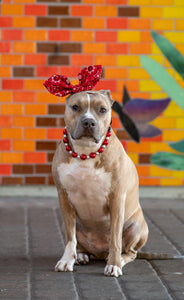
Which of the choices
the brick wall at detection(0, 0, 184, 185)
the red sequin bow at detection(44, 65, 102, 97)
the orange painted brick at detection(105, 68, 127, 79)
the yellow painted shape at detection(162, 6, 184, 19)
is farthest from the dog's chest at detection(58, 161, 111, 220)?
the yellow painted shape at detection(162, 6, 184, 19)

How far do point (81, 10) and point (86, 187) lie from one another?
3531 millimetres

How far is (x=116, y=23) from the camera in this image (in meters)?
7.70

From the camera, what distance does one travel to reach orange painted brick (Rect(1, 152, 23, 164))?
7660 millimetres

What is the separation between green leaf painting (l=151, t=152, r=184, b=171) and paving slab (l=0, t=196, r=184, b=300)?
1.00 meters

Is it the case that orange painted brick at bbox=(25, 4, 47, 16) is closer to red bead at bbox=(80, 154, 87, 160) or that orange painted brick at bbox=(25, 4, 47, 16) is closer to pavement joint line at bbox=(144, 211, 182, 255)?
pavement joint line at bbox=(144, 211, 182, 255)

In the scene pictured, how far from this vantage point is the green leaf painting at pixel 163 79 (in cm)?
767

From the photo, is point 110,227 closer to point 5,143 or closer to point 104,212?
point 104,212

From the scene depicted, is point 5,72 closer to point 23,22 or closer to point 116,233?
point 23,22

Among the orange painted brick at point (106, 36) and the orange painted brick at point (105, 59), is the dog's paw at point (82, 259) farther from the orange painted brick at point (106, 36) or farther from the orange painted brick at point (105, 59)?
the orange painted brick at point (106, 36)

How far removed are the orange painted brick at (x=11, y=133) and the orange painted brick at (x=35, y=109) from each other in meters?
0.23

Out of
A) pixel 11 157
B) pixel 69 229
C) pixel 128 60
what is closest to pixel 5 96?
pixel 11 157

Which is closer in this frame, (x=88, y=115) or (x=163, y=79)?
(x=88, y=115)

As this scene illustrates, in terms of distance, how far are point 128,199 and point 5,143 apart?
3127 mm

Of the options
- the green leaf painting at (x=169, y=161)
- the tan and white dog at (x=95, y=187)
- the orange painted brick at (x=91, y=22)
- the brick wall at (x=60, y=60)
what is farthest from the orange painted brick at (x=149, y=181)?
the tan and white dog at (x=95, y=187)
